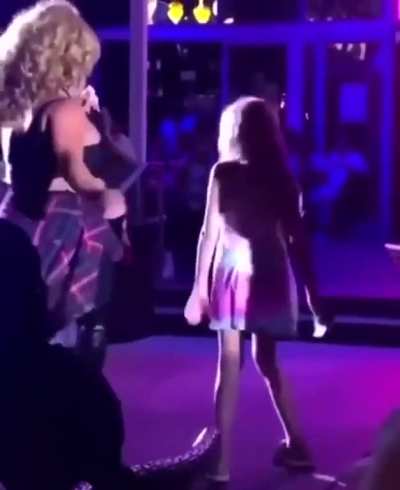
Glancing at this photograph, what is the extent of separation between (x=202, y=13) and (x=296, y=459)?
11.4 metres

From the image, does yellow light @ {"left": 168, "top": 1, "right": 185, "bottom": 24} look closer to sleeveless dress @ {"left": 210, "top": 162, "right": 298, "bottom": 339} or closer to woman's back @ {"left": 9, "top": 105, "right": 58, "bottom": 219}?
A: sleeveless dress @ {"left": 210, "top": 162, "right": 298, "bottom": 339}

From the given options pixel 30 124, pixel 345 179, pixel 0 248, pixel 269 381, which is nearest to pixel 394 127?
pixel 345 179

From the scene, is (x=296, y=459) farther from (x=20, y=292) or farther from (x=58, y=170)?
(x=20, y=292)

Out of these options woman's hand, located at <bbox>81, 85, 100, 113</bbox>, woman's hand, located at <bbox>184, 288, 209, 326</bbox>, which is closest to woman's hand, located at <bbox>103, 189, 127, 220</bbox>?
woman's hand, located at <bbox>81, 85, 100, 113</bbox>

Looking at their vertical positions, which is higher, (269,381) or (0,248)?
(0,248)

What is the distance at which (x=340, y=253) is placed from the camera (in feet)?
54.3

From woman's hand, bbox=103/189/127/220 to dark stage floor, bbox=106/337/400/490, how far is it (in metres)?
1.98

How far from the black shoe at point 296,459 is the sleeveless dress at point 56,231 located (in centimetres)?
217

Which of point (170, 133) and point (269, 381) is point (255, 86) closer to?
point (170, 133)

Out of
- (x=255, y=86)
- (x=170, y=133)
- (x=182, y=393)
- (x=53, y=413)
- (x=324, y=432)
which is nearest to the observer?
(x=53, y=413)

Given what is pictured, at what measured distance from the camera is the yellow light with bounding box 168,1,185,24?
1724 cm

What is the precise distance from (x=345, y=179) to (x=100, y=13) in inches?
156

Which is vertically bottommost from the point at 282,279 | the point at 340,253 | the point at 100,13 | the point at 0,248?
the point at 340,253

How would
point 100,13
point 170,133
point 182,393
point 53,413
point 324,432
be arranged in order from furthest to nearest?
1. point 170,133
2. point 100,13
3. point 182,393
4. point 324,432
5. point 53,413
